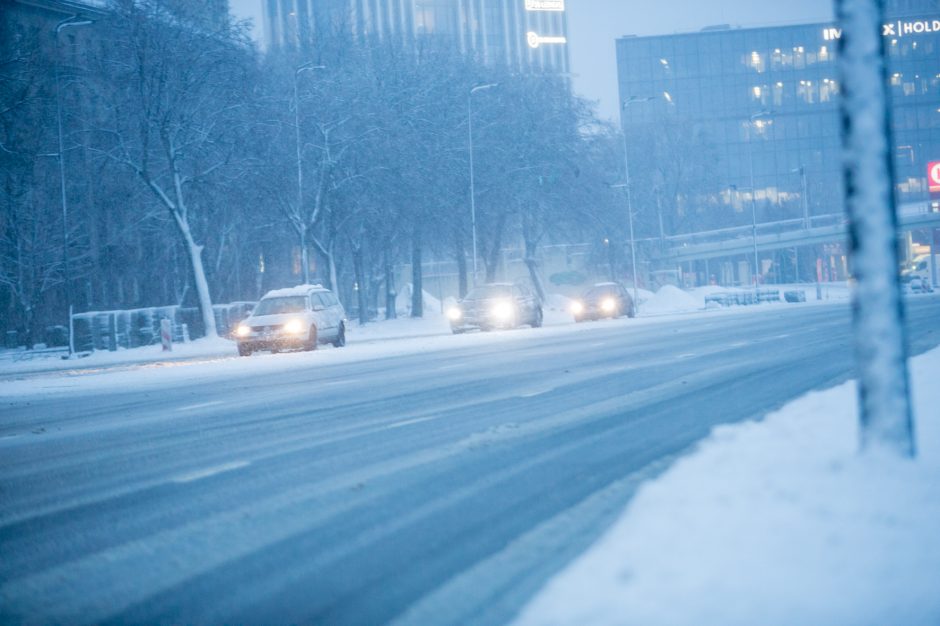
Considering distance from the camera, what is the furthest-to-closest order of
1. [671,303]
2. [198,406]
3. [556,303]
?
[556,303]
[671,303]
[198,406]

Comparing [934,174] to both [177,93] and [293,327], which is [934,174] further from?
[293,327]

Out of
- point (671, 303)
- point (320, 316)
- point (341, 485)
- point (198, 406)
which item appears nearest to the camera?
point (341, 485)

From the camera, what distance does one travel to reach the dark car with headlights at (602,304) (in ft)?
152

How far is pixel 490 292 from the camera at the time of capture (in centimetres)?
3806

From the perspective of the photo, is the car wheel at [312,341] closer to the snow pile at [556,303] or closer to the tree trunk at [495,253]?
the tree trunk at [495,253]

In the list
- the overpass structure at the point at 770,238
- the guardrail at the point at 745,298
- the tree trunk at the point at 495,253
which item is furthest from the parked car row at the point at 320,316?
the overpass structure at the point at 770,238

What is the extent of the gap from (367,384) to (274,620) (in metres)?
12.5

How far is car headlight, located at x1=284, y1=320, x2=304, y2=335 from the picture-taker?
28016mm

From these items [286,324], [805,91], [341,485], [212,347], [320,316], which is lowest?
[341,485]

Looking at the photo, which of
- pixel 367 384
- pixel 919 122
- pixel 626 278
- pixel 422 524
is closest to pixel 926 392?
pixel 422 524

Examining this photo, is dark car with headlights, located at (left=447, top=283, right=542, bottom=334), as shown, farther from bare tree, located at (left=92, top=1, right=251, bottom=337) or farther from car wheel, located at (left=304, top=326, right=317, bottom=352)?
bare tree, located at (left=92, top=1, right=251, bottom=337)

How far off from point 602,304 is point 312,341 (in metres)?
20.8

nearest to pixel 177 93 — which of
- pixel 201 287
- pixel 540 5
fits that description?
pixel 201 287

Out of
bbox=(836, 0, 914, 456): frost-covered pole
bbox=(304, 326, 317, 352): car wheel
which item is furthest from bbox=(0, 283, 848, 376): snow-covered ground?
bbox=(836, 0, 914, 456): frost-covered pole
